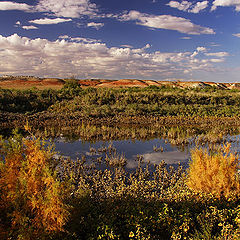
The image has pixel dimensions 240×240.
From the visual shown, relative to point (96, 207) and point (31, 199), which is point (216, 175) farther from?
point (31, 199)

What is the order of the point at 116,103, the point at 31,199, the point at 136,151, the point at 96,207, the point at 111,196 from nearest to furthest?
the point at 31,199
the point at 96,207
the point at 111,196
the point at 136,151
the point at 116,103

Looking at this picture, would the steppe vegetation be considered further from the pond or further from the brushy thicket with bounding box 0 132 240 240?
the pond

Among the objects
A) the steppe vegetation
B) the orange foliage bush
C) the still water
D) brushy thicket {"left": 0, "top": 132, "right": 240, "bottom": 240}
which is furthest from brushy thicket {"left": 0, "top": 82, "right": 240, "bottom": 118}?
the orange foliage bush

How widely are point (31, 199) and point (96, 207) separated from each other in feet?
6.19

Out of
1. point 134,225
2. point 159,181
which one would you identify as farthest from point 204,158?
point 134,225

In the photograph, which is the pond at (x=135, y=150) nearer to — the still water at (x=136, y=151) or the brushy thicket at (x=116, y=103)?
the still water at (x=136, y=151)

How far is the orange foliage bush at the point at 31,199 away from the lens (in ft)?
10.5

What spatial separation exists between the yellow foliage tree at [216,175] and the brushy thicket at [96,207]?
0.24 feet

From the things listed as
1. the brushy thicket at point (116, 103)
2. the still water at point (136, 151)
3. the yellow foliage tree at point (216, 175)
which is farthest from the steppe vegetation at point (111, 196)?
the brushy thicket at point (116, 103)

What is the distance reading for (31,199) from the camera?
130 inches

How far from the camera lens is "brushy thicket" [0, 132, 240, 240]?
329cm

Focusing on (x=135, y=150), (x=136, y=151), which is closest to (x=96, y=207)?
(x=136, y=151)

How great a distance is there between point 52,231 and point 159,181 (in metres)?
4.20

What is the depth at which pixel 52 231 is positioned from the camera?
10.7ft
